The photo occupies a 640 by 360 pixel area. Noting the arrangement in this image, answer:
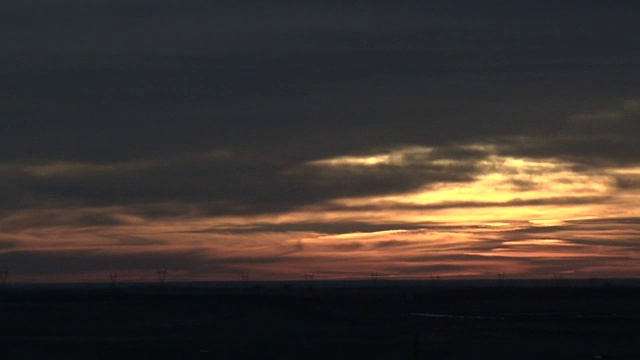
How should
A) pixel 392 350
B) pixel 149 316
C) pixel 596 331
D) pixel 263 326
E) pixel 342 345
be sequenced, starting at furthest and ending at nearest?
pixel 149 316 < pixel 263 326 < pixel 596 331 < pixel 342 345 < pixel 392 350

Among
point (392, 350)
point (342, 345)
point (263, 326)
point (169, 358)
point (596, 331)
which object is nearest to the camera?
point (169, 358)

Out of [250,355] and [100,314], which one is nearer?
[250,355]

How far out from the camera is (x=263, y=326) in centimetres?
8200

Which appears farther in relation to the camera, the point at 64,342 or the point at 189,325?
the point at 189,325

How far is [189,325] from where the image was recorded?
8412 cm

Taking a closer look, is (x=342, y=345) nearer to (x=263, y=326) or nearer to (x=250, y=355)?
(x=250, y=355)

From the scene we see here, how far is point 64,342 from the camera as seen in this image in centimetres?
6625

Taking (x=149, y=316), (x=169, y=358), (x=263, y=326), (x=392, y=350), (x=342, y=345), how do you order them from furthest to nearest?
(x=149, y=316) < (x=263, y=326) < (x=342, y=345) < (x=392, y=350) < (x=169, y=358)

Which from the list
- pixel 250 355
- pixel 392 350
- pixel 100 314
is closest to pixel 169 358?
pixel 250 355

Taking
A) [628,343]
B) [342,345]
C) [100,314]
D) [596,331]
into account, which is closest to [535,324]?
[596,331]

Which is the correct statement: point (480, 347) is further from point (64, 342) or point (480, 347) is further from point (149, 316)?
point (149, 316)

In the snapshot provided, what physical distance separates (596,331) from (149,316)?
43249mm

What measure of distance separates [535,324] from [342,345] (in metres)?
26.5

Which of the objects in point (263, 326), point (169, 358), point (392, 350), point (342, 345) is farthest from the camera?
point (263, 326)
